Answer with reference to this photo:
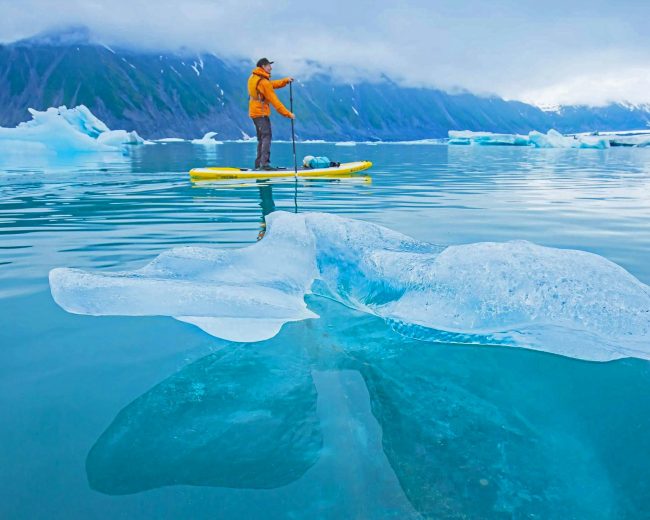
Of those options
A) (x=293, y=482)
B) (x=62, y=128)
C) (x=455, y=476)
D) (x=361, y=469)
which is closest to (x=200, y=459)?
(x=293, y=482)

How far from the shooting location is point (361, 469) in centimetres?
185

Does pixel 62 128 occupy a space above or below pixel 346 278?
above

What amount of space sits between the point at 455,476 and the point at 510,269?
172cm

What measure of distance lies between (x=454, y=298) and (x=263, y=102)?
12.3m

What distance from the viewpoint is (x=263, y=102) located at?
13.9m

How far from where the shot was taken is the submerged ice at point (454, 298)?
9.37ft

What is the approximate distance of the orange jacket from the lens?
13.2 m

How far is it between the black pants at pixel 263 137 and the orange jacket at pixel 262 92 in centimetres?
20

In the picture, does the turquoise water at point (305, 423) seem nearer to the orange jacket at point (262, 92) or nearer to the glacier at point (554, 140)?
the orange jacket at point (262, 92)

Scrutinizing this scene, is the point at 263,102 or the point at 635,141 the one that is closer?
the point at 263,102

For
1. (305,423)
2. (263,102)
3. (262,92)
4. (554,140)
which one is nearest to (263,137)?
(263,102)

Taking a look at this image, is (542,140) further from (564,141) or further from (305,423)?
(305,423)

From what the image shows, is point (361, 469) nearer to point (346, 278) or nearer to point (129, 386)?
point (129, 386)

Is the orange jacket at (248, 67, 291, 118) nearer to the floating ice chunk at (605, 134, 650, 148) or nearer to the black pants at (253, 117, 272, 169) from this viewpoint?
the black pants at (253, 117, 272, 169)
